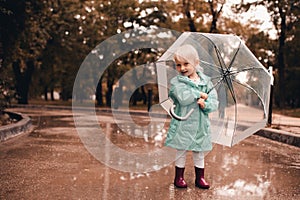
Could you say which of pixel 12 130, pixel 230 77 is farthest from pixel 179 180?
pixel 12 130

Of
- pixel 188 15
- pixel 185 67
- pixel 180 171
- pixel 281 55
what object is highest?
pixel 188 15

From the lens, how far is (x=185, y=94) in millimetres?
5172

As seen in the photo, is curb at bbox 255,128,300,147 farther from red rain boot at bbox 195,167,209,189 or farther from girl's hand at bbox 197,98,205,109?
girl's hand at bbox 197,98,205,109

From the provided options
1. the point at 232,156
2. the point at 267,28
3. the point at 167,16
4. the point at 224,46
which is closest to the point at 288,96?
the point at 267,28

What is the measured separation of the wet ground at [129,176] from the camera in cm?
498

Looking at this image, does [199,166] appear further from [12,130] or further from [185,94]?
[12,130]

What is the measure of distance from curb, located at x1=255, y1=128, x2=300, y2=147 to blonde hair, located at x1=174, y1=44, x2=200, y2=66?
19.0 ft

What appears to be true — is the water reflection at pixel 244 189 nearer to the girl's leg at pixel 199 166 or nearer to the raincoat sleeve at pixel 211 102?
the girl's leg at pixel 199 166

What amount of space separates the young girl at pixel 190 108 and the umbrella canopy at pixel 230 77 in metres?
0.28

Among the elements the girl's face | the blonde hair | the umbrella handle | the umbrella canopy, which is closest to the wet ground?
the umbrella canopy

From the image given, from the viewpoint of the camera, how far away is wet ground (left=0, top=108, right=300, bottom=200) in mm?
4980

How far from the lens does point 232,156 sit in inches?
331

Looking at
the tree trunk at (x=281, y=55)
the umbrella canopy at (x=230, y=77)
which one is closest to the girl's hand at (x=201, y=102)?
the umbrella canopy at (x=230, y=77)

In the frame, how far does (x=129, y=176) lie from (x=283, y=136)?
6.35m
